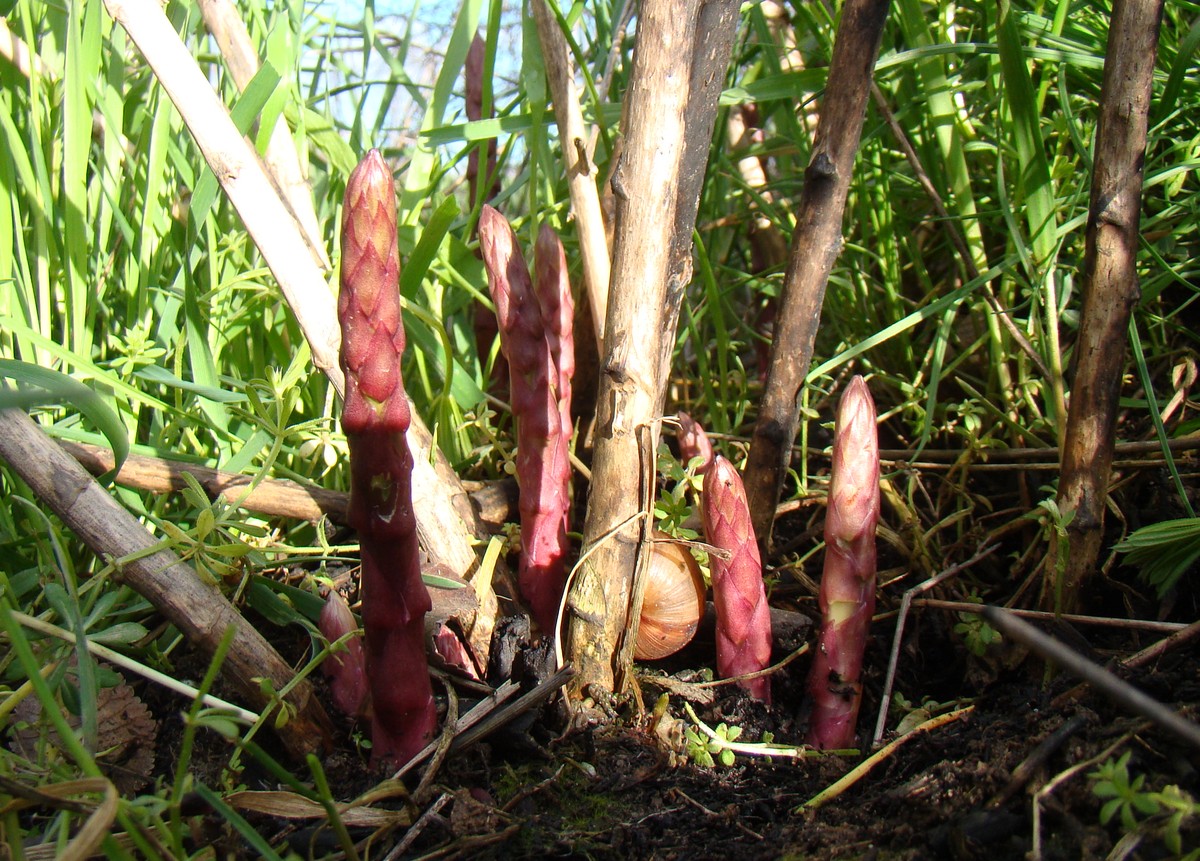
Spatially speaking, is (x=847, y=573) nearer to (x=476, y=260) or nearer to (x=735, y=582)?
(x=735, y=582)

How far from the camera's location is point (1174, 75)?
1.31 metres

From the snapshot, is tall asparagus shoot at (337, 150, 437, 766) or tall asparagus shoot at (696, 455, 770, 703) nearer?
tall asparagus shoot at (337, 150, 437, 766)

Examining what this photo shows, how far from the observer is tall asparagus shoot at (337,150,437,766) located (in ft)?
3.11

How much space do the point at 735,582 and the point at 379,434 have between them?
588 millimetres

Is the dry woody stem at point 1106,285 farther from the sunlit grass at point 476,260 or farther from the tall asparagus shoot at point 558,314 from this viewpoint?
the tall asparagus shoot at point 558,314

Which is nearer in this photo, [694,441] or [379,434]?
[379,434]

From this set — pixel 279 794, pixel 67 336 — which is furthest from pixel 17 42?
pixel 279 794

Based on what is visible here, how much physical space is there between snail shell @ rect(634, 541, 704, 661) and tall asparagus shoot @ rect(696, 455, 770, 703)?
0.05 m

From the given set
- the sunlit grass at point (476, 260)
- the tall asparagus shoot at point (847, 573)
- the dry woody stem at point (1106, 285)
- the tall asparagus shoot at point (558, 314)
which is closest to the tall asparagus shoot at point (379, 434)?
the sunlit grass at point (476, 260)

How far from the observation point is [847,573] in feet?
4.16

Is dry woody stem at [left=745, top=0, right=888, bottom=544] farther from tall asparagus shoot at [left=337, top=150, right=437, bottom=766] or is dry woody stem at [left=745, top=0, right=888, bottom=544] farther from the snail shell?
tall asparagus shoot at [left=337, top=150, right=437, bottom=766]

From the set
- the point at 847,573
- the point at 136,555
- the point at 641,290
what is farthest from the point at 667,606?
the point at 136,555

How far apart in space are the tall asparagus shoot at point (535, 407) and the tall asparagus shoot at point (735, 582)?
0.85 ft

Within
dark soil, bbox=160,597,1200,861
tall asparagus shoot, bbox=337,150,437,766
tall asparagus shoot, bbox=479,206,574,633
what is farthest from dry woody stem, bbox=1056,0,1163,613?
tall asparagus shoot, bbox=337,150,437,766
